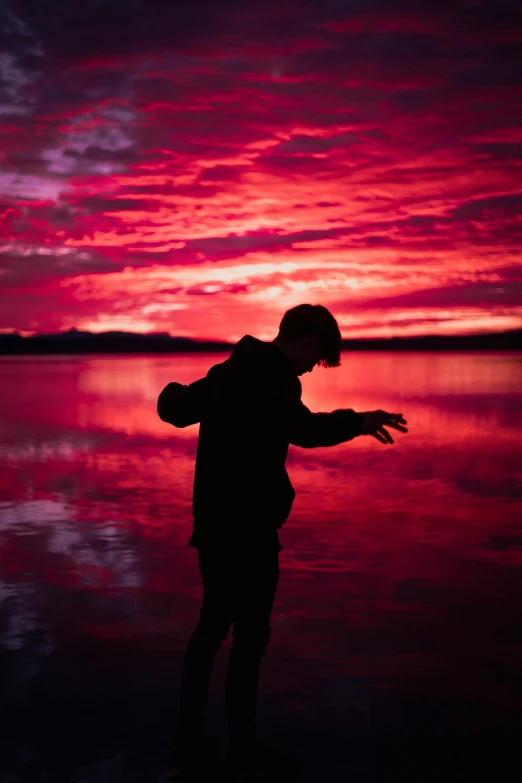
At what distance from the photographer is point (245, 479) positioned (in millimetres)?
3562

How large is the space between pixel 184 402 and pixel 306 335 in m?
0.55

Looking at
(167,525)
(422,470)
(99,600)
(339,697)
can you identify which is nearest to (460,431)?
(422,470)

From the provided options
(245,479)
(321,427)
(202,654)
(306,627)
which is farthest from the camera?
(306,627)

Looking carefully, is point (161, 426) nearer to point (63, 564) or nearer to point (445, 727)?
point (63, 564)

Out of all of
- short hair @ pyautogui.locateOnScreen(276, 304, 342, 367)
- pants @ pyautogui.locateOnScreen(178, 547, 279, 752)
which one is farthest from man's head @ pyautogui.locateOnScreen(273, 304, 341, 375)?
pants @ pyautogui.locateOnScreen(178, 547, 279, 752)

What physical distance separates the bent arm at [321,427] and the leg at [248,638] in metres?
0.52

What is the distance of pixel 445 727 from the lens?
13.6ft

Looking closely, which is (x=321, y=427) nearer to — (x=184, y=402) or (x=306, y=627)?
(x=184, y=402)

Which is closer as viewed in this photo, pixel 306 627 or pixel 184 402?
pixel 184 402

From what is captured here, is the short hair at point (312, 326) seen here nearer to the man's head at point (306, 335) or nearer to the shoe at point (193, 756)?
the man's head at point (306, 335)

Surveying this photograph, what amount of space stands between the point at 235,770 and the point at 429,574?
11.4 ft

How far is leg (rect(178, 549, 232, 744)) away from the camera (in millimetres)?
3668

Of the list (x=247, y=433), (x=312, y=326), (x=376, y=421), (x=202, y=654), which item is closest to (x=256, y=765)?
(x=202, y=654)

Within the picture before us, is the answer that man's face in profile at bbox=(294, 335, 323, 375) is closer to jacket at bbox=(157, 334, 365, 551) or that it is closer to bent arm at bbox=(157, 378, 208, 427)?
jacket at bbox=(157, 334, 365, 551)
